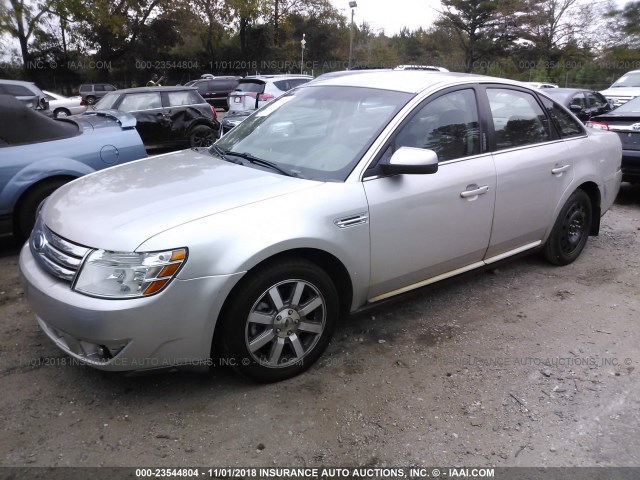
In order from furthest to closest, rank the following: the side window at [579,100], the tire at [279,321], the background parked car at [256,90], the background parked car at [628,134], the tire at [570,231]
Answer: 1. the background parked car at [256,90]
2. the side window at [579,100]
3. the background parked car at [628,134]
4. the tire at [570,231]
5. the tire at [279,321]

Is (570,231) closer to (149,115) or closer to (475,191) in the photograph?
(475,191)

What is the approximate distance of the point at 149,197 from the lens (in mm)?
2805

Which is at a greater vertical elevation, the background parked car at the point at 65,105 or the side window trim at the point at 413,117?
the side window trim at the point at 413,117

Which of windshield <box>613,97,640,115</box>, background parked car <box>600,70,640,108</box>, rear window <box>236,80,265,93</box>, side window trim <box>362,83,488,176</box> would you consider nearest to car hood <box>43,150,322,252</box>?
side window trim <box>362,83,488,176</box>

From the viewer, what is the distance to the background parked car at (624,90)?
14.6 metres

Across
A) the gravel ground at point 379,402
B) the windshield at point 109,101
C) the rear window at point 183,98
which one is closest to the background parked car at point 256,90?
the rear window at point 183,98

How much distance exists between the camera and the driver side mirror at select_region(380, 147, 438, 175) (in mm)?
2936

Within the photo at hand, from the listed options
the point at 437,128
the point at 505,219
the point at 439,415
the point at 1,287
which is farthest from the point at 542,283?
the point at 1,287

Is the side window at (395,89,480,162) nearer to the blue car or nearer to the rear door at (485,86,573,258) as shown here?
the rear door at (485,86,573,258)

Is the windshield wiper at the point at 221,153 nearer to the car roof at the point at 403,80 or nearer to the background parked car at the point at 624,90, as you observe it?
the car roof at the point at 403,80

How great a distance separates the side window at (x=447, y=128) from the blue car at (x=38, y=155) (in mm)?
3180

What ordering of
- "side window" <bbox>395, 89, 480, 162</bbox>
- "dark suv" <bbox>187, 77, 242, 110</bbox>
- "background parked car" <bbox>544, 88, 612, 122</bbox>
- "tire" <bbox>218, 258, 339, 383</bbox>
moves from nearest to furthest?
"tire" <bbox>218, 258, 339, 383</bbox>, "side window" <bbox>395, 89, 480, 162</bbox>, "background parked car" <bbox>544, 88, 612, 122</bbox>, "dark suv" <bbox>187, 77, 242, 110</bbox>

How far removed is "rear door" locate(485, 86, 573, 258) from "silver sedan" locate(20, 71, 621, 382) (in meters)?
0.01

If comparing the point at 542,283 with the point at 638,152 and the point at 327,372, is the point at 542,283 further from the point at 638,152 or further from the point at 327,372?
the point at 638,152
